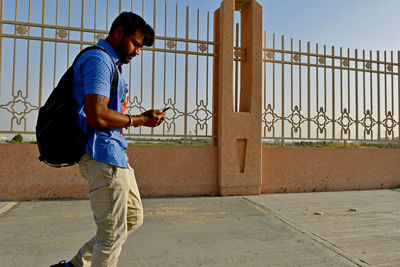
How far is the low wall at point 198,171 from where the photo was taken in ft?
14.3

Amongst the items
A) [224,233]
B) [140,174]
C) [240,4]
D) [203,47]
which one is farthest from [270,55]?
[224,233]

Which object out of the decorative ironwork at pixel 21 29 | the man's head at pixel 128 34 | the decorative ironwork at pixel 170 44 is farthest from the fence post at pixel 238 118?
the man's head at pixel 128 34

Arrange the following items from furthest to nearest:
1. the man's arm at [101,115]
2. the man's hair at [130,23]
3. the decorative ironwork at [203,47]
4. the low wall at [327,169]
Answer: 1. the low wall at [327,169]
2. the decorative ironwork at [203,47]
3. the man's hair at [130,23]
4. the man's arm at [101,115]

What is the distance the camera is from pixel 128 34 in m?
1.67

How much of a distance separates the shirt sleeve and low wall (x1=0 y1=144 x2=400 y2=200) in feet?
10.9

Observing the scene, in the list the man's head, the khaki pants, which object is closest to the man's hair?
the man's head

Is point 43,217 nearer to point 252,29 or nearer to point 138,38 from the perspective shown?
point 138,38

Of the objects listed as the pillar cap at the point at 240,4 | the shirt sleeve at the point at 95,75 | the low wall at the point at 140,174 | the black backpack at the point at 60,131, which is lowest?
the low wall at the point at 140,174

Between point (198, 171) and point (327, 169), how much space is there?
2.53 metres

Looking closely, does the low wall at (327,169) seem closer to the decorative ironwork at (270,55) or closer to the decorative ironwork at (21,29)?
the decorative ironwork at (270,55)

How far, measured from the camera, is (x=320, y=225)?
328cm

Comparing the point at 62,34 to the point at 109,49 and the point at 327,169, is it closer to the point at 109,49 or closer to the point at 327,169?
the point at 109,49

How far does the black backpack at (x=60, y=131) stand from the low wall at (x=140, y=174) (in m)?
3.22

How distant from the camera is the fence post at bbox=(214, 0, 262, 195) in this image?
4.95 meters
